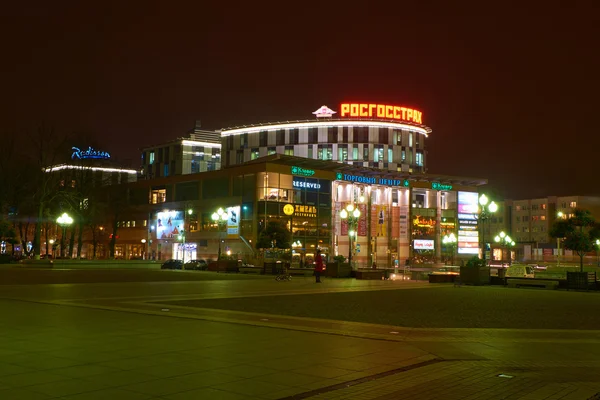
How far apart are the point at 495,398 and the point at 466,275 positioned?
1181 inches

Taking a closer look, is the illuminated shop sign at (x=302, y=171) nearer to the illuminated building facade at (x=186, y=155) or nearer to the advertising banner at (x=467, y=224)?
the advertising banner at (x=467, y=224)

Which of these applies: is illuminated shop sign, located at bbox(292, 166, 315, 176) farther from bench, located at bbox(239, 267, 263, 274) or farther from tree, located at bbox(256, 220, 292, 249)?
bench, located at bbox(239, 267, 263, 274)

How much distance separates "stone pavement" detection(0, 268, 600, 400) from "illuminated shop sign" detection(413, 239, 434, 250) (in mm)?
90860

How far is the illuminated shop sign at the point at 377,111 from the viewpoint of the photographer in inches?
4624

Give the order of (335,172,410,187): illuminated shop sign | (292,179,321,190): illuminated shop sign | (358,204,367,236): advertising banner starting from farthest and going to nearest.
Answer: (358,204,367,236): advertising banner → (335,172,410,187): illuminated shop sign → (292,179,321,190): illuminated shop sign

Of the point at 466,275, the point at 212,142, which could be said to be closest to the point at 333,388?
the point at 466,275

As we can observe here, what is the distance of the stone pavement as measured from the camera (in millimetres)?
8242

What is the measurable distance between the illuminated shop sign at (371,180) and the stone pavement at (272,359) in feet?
252

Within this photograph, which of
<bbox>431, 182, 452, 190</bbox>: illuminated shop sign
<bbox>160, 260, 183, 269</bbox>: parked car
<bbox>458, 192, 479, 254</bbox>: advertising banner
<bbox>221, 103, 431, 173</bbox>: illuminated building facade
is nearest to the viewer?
<bbox>160, 260, 183, 269</bbox>: parked car

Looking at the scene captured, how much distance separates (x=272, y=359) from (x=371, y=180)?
291ft

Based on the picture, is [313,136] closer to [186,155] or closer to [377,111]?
[377,111]

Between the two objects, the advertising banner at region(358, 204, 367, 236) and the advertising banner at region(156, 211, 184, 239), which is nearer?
the advertising banner at region(156, 211, 184, 239)

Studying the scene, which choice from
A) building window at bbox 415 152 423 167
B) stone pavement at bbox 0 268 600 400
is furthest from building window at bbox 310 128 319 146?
stone pavement at bbox 0 268 600 400

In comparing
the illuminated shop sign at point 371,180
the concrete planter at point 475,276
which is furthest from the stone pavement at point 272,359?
the illuminated shop sign at point 371,180
